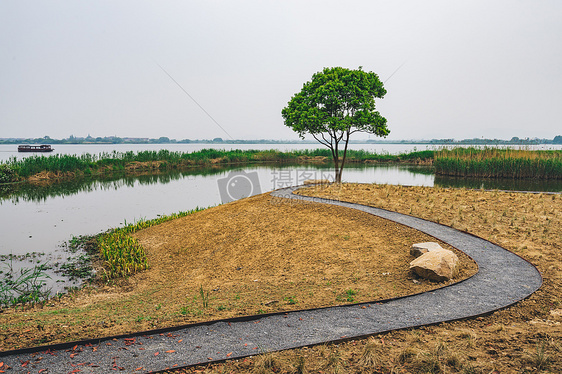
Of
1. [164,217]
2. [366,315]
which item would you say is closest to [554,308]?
[366,315]

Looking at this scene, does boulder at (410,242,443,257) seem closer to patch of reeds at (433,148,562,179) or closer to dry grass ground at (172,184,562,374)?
dry grass ground at (172,184,562,374)

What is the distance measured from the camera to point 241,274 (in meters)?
9.19

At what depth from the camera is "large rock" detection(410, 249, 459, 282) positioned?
7.18 m

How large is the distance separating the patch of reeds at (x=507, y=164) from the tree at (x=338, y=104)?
15588 mm

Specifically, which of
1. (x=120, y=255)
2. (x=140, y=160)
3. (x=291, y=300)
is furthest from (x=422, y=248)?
(x=140, y=160)

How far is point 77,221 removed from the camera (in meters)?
16.3

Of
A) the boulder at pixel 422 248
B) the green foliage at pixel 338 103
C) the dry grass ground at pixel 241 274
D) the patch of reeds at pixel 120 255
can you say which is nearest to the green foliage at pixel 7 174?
the patch of reeds at pixel 120 255

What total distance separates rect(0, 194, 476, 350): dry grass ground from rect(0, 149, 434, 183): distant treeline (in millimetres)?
25637

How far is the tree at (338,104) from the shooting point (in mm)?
17772

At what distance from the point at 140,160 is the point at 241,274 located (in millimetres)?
39297

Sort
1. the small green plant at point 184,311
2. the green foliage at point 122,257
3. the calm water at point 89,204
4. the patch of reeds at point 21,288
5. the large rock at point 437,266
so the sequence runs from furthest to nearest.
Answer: the calm water at point 89,204 < the green foliage at point 122,257 < the patch of reeds at point 21,288 < the large rock at point 437,266 < the small green plant at point 184,311

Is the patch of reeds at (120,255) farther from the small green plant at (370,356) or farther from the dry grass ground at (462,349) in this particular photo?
the small green plant at (370,356)

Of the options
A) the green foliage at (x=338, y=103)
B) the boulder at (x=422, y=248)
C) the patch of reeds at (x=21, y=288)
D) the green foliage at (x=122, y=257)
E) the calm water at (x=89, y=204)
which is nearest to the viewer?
the patch of reeds at (x=21, y=288)

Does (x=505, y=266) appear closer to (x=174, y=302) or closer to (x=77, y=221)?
(x=174, y=302)
